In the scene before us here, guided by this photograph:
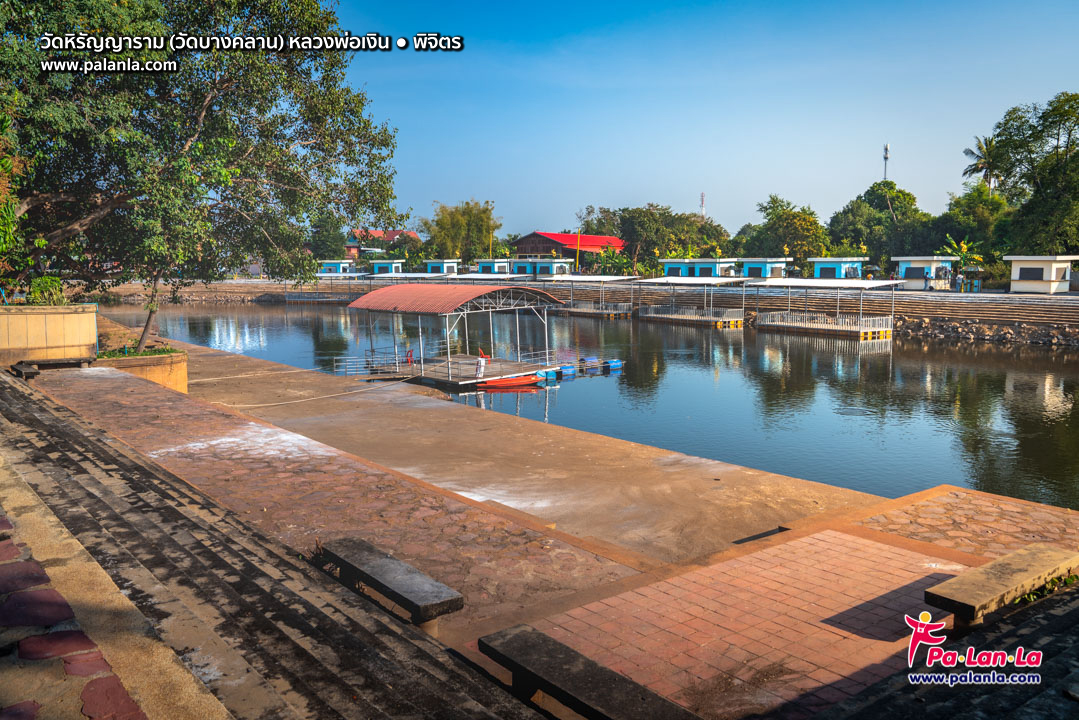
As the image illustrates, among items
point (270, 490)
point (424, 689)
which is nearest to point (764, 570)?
point (424, 689)

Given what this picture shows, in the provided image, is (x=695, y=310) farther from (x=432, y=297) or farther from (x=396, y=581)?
(x=396, y=581)

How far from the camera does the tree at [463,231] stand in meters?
94.3

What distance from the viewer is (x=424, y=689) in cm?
356

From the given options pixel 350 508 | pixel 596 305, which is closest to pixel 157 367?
pixel 350 508

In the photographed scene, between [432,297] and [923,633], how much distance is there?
81.8 ft

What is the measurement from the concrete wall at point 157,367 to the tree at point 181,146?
2.55 meters

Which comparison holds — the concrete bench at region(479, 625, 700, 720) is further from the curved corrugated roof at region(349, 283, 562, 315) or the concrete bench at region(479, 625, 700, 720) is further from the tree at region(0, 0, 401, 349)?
the curved corrugated roof at region(349, 283, 562, 315)

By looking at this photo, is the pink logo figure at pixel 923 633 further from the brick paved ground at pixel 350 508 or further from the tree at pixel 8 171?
the tree at pixel 8 171

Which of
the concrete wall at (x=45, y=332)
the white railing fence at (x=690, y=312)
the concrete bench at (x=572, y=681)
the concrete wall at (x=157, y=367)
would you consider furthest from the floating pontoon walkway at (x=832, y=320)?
the concrete bench at (x=572, y=681)

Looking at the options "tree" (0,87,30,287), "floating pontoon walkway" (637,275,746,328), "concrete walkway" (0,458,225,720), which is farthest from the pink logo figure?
"floating pontoon walkway" (637,275,746,328)

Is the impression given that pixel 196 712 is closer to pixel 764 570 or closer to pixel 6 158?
pixel 764 570

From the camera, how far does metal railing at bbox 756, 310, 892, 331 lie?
144 feet

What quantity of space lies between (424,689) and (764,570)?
508 cm

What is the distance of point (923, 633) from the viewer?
5.64 meters
